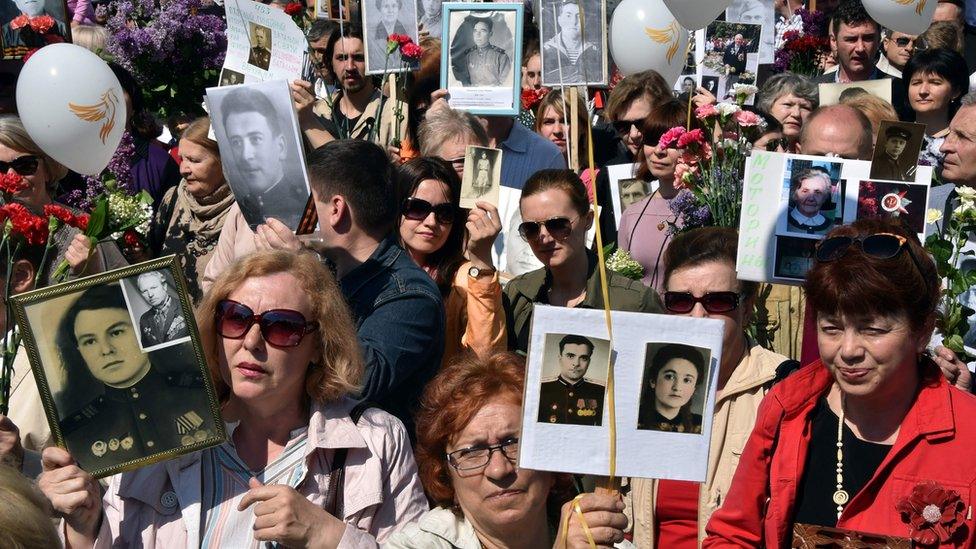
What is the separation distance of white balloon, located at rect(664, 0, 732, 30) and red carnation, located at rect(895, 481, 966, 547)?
10.0 feet

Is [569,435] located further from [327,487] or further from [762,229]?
[762,229]

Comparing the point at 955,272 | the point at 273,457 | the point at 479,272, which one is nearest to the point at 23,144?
the point at 479,272

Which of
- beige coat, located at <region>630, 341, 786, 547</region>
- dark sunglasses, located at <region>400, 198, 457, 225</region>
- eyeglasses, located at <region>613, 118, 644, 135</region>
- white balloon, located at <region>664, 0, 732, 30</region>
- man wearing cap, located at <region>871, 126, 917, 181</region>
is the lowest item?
beige coat, located at <region>630, 341, 786, 547</region>

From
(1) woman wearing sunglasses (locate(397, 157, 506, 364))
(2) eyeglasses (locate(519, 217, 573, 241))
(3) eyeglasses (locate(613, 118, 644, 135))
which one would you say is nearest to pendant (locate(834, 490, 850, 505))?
(1) woman wearing sunglasses (locate(397, 157, 506, 364))

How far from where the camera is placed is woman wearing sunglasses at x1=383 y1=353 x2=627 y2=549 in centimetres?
321

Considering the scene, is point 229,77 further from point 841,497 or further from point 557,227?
point 841,497

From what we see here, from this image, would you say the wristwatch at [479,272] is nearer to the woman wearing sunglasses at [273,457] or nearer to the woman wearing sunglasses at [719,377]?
the woman wearing sunglasses at [719,377]

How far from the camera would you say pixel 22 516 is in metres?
2.15

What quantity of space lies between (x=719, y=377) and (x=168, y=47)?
15.2ft

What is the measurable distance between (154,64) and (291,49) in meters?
1.25

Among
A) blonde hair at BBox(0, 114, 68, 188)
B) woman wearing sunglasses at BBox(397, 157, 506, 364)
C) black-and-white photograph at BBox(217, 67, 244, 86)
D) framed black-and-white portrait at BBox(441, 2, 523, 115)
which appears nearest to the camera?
woman wearing sunglasses at BBox(397, 157, 506, 364)

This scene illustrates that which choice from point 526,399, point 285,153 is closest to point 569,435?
point 526,399

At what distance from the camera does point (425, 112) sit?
7047mm

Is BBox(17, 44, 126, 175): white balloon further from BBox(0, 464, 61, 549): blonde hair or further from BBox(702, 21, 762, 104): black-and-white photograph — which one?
BBox(702, 21, 762, 104): black-and-white photograph
